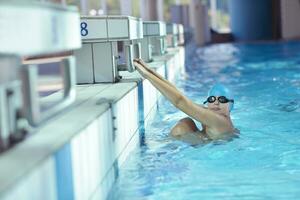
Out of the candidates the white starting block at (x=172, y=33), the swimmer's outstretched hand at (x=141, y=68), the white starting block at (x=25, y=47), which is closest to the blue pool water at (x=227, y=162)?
the swimmer's outstretched hand at (x=141, y=68)

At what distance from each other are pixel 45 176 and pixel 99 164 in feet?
2.85

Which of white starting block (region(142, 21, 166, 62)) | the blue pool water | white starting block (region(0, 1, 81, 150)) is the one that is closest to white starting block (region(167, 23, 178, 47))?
white starting block (region(142, 21, 166, 62))

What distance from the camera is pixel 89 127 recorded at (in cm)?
244

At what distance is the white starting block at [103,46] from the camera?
4023 mm

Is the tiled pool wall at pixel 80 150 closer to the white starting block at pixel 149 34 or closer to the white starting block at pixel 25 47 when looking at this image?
the white starting block at pixel 25 47

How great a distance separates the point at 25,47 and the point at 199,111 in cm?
221

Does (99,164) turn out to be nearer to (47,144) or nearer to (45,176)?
(47,144)

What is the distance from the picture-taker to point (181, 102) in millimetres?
Result: 3648

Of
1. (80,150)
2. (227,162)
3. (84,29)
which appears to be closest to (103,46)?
(84,29)

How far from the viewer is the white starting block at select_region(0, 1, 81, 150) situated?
1.54m

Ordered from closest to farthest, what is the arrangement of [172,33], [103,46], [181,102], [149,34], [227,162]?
[227,162] → [181,102] → [103,46] → [149,34] → [172,33]

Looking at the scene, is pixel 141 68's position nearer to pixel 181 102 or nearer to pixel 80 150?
pixel 181 102

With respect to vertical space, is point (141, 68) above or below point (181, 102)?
above

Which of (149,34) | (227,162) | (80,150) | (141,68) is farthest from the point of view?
(149,34)
